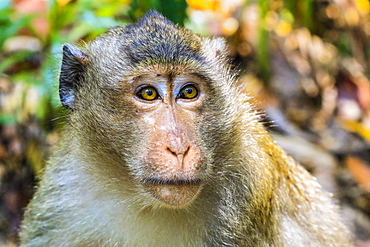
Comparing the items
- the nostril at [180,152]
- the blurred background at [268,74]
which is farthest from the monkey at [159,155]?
the blurred background at [268,74]

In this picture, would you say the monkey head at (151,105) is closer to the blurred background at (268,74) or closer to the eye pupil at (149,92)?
the eye pupil at (149,92)

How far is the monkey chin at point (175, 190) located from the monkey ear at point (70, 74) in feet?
2.69

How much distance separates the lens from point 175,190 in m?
2.57

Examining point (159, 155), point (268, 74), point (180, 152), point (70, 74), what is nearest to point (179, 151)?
point (180, 152)

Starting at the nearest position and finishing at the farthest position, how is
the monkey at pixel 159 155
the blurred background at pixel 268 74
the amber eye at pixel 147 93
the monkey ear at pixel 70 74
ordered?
the monkey at pixel 159 155 → the amber eye at pixel 147 93 → the monkey ear at pixel 70 74 → the blurred background at pixel 268 74

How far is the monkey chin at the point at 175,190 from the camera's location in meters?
2.56

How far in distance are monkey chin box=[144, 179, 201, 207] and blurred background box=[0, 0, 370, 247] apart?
6.23ft

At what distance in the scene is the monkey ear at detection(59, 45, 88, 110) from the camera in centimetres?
310

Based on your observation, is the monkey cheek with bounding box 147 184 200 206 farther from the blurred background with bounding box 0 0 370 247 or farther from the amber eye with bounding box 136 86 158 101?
the blurred background with bounding box 0 0 370 247

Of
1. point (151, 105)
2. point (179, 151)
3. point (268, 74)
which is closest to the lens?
point (179, 151)

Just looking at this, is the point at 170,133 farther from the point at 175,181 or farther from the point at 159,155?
the point at 175,181

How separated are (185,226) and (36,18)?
11.1 feet

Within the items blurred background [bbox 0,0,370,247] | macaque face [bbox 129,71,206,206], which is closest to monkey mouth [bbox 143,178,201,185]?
macaque face [bbox 129,71,206,206]

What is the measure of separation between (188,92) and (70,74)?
0.75 meters
